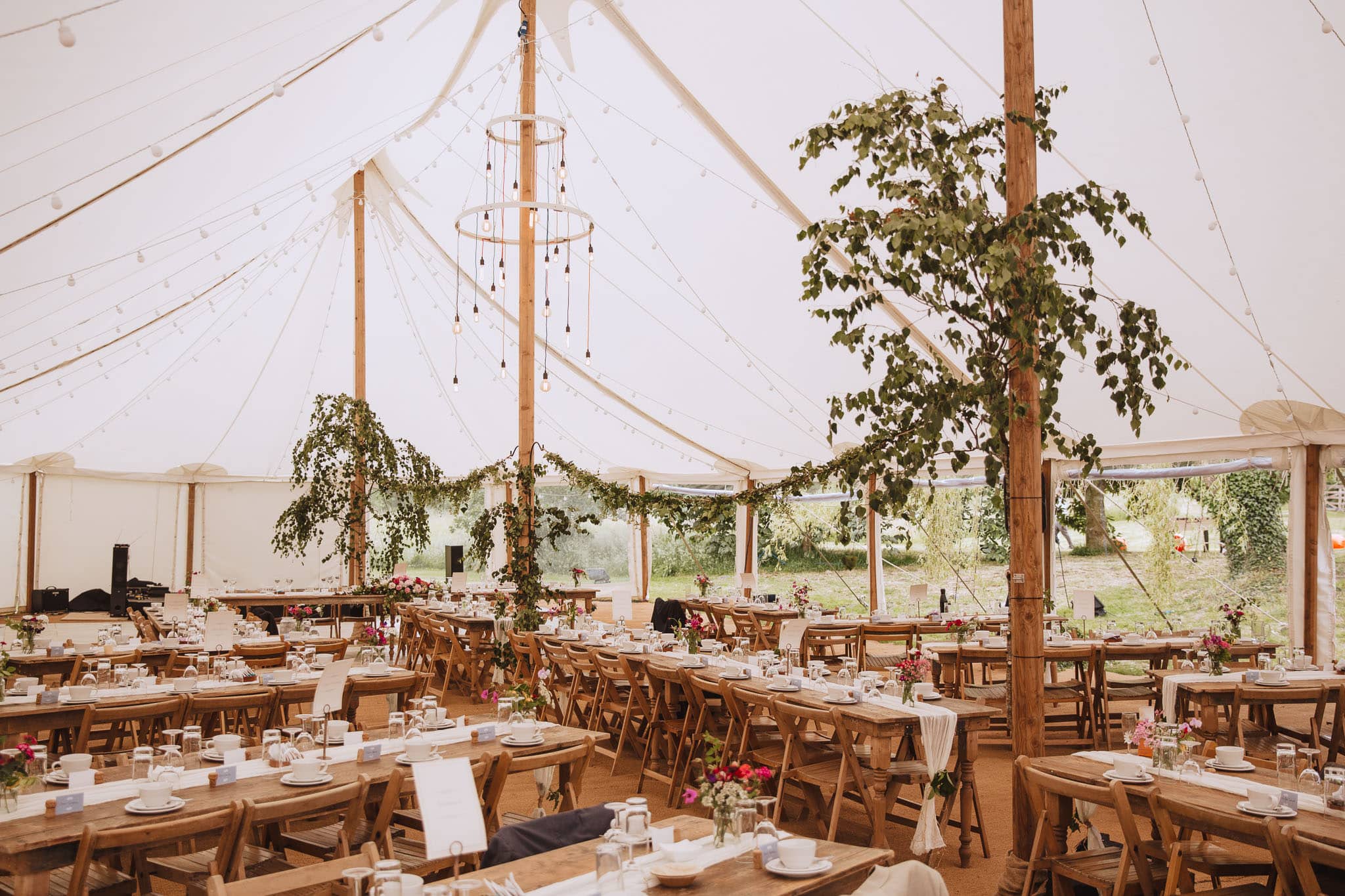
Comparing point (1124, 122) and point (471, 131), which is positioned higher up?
point (471, 131)

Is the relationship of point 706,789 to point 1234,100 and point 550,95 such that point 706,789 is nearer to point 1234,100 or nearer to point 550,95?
point 1234,100

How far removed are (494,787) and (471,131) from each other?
305 inches

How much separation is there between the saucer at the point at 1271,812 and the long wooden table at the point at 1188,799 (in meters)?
0.02

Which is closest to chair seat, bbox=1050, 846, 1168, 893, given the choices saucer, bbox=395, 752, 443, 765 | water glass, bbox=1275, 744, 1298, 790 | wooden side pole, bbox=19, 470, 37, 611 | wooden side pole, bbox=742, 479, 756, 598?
water glass, bbox=1275, 744, 1298, 790

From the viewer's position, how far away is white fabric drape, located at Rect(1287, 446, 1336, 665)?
847 centimetres

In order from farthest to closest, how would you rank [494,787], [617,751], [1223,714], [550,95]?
[550,95] → [1223,714] → [617,751] → [494,787]

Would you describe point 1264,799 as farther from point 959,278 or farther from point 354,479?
point 354,479

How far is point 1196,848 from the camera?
3.86 meters

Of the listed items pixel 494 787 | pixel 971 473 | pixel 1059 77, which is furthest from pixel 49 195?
pixel 971 473

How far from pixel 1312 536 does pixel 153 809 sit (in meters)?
8.90

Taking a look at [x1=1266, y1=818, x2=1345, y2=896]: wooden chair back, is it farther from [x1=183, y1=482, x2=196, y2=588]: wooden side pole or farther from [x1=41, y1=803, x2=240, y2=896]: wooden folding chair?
[x1=183, y1=482, x2=196, y2=588]: wooden side pole

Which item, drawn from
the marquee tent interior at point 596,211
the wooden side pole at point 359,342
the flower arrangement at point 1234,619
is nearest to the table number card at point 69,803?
the marquee tent interior at point 596,211

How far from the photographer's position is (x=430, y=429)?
15.9 metres

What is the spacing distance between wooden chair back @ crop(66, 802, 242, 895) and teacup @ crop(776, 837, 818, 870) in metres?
1.75
